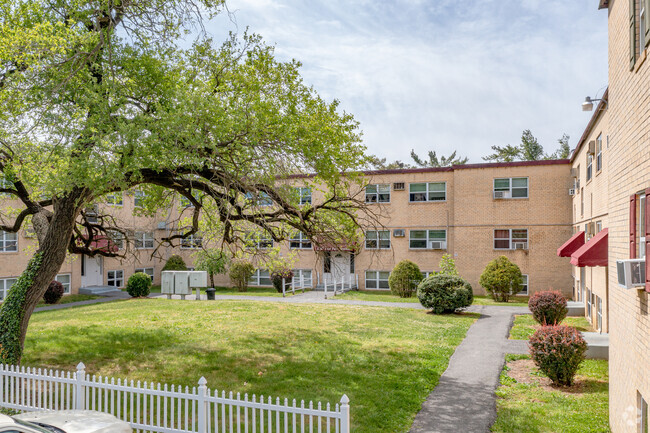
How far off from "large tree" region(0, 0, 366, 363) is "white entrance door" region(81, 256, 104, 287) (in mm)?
20978

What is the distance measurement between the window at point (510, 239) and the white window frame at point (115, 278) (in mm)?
26281

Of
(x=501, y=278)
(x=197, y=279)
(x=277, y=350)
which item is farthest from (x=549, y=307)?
(x=197, y=279)

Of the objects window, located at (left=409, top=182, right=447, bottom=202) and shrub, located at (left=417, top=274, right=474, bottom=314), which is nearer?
shrub, located at (left=417, top=274, right=474, bottom=314)

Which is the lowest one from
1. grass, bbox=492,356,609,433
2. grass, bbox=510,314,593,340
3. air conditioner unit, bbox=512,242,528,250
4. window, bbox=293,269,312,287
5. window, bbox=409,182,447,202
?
grass, bbox=510,314,593,340

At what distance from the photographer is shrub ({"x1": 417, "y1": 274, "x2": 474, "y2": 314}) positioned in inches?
846

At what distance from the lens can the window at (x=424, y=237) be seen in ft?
103

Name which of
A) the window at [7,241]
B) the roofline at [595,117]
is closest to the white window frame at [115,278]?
the window at [7,241]

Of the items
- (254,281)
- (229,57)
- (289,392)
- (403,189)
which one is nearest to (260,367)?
(289,392)

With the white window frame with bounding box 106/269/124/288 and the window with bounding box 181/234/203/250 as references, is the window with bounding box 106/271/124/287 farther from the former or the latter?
the window with bounding box 181/234/203/250

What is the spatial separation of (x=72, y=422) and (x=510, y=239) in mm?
27006

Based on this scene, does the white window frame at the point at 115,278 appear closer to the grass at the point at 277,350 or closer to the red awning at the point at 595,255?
the grass at the point at 277,350

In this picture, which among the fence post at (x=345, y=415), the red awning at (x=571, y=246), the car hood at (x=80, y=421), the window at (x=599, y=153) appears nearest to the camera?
the car hood at (x=80, y=421)

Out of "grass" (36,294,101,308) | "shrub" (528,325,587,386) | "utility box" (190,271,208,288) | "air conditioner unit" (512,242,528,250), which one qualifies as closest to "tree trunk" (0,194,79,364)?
"shrub" (528,325,587,386)

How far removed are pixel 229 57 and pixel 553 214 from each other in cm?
2253
